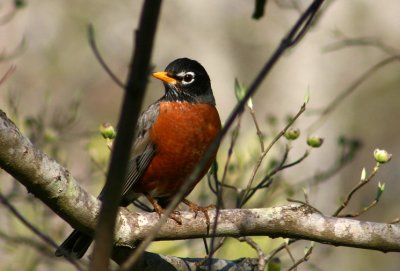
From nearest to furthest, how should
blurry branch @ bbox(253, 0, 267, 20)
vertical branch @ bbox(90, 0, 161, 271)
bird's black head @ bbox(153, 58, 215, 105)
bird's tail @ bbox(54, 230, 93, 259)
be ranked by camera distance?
vertical branch @ bbox(90, 0, 161, 271)
blurry branch @ bbox(253, 0, 267, 20)
bird's tail @ bbox(54, 230, 93, 259)
bird's black head @ bbox(153, 58, 215, 105)

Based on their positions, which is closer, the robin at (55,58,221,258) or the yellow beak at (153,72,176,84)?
the robin at (55,58,221,258)

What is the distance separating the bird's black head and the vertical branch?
349cm

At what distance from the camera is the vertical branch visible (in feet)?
5.15

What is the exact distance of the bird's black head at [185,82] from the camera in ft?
17.0

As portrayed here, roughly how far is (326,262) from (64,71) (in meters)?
5.95

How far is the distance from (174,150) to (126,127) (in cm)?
313

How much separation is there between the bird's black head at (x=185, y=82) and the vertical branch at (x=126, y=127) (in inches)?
137

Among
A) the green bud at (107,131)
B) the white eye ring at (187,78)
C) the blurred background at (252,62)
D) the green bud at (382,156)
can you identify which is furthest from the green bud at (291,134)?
the blurred background at (252,62)

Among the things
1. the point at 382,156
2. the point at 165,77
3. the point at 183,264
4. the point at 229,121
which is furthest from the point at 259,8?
the point at 165,77

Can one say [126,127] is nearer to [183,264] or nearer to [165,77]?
[183,264]

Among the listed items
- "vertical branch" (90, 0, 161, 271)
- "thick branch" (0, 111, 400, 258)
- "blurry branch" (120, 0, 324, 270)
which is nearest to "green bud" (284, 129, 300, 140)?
"thick branch" (0, 111, 400, 258)

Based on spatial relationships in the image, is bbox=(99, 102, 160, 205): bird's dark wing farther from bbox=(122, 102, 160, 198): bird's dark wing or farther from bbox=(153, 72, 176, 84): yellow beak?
bbox=(153, 72, 176, 84): yellow beak

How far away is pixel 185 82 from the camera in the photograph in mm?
5258

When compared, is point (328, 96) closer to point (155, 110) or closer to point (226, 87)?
point (226, 87)
